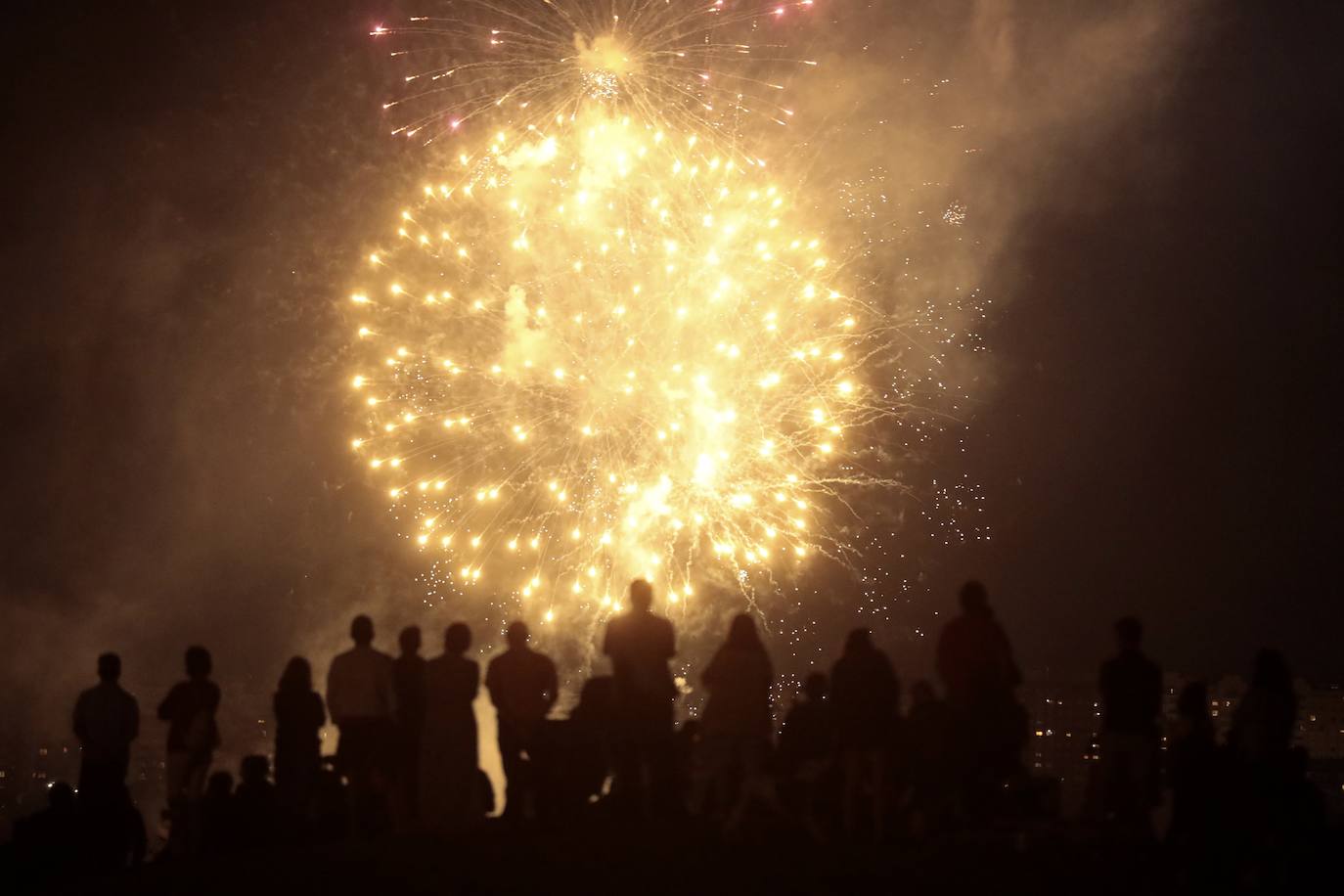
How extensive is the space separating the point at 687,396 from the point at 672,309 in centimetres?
114

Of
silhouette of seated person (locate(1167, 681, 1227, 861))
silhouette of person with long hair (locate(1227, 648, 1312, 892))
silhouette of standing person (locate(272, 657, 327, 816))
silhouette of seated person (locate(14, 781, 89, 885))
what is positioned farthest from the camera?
silhouette of seated person (locate(14, 781, 89, 885))

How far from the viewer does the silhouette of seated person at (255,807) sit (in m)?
13.0

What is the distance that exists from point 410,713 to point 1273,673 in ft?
20.6

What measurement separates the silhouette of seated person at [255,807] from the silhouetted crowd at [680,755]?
2cm

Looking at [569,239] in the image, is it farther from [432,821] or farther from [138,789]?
[138,789]

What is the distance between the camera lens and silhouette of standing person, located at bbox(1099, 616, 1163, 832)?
39.0ft

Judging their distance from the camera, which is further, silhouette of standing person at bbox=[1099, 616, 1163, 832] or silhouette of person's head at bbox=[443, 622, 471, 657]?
silhouette of person's head at bbox=[443, 622, 471, 657]

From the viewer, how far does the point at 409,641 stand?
12734mm

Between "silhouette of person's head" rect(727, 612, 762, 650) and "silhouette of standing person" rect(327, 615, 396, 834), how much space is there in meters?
2.56

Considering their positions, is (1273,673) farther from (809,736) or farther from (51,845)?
(51,845)

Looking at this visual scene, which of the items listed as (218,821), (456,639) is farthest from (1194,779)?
(218,821)

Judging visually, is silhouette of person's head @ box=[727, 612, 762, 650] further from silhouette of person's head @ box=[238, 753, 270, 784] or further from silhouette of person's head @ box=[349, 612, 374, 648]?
silhouette of person's head @ box=[238, 753, 270, 784]

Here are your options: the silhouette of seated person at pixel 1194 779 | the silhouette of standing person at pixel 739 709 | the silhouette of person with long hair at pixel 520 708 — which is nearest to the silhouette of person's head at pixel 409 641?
the silhouette of person with long hair at pixel 520 708

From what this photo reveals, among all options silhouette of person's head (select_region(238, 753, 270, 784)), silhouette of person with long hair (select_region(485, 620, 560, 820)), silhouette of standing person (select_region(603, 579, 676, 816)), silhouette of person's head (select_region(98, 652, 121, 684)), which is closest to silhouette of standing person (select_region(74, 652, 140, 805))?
silhouette of person's head (select_region(98, 652, 121, 684))
